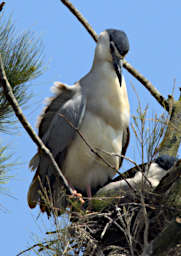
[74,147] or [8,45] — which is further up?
[8,45]

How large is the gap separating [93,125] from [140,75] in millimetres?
703

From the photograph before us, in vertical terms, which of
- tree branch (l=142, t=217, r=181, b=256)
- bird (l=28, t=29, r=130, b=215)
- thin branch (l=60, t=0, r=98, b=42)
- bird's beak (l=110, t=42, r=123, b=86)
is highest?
thin branch (l=60, t=0, r=98, b=42)

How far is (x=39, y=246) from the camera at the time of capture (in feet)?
10.4

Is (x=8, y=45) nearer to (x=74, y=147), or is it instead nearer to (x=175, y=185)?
(x=74, y=147)

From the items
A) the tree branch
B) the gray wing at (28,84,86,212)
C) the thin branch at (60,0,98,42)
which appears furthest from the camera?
the thin branch at (60,0,98,42)

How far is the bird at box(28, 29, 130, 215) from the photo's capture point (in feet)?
13.5

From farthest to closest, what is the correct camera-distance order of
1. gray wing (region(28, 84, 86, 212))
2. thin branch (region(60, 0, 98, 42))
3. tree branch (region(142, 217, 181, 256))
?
thin branch (region(60, 0, 98, 42))
gray wing (region(28, 84, 86, 212))
tree branch (region(142, 217, 181, 256))

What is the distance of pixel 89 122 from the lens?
13.6 ft

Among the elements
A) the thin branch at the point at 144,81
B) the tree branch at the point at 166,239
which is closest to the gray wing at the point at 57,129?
the thin branch at the point at 144,81

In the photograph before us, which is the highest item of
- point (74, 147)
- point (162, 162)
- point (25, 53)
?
point (25, 53)

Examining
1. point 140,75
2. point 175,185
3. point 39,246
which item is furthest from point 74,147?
point 175,185

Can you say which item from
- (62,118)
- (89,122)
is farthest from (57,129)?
(89,122)

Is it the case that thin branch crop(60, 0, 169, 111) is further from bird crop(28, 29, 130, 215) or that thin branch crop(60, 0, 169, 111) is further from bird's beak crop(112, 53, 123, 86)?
bird's beak crop(112, 53, 123, 86)

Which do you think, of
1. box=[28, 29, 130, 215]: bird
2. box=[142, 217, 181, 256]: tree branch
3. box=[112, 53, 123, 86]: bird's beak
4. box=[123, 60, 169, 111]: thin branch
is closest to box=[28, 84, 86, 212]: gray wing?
box=[28, 29, 130, 215]: bird
